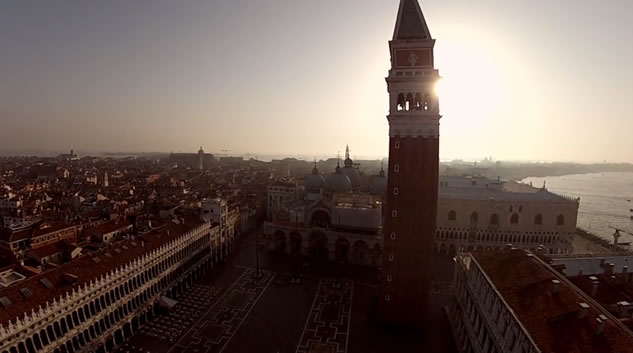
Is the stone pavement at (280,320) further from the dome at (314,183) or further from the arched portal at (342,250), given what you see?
the dome at (314,183)

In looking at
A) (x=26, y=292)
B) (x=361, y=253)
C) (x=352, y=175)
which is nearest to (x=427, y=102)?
(x=361, y=253)

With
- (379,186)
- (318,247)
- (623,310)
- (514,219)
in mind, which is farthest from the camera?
(379,186)

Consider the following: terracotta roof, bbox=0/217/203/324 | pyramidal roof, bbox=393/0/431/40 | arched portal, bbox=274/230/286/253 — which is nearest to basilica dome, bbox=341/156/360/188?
arched portal, bbox=274/230/286/253

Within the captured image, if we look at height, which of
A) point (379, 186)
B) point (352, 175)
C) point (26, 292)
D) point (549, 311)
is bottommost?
point (26, 292)

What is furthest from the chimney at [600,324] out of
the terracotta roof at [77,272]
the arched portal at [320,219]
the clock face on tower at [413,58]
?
the arched portal at [320,219]

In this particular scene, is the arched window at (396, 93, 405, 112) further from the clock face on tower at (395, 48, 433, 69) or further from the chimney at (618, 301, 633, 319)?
the chimney at (618, 301, 633, 319)

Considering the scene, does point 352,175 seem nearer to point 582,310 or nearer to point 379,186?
point 379,186
